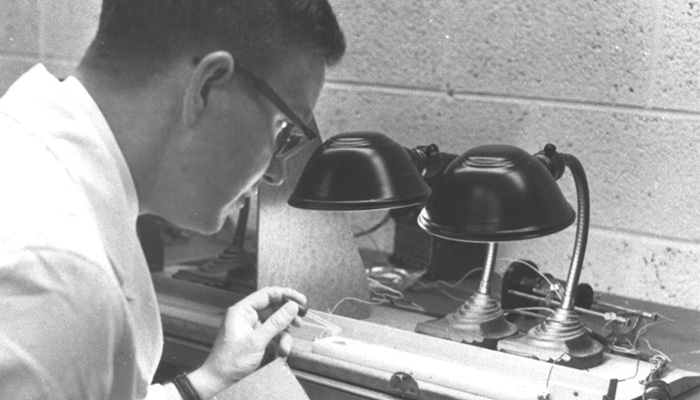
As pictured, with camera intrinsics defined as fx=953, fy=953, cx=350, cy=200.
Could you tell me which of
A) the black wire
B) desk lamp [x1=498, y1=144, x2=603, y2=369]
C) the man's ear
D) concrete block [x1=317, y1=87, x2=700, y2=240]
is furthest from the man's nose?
the black wire

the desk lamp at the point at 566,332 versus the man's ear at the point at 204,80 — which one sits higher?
the man's ear at the point at 204,80

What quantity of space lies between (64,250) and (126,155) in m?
0.21

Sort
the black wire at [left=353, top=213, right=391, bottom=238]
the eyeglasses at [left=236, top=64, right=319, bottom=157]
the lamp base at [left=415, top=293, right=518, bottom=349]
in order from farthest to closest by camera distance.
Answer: the black wire at [left=353, top=213, right=391, bottom=238] → the lamp base at [left=415, top=293, right=518, bottom=349] → the eyeglasses at [left=236, top=64, right=319, bottom=157]

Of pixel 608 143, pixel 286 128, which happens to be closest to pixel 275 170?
pixel 286 128

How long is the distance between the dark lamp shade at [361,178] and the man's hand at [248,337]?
0.16 metres

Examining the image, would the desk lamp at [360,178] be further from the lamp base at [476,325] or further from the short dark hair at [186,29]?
the short dark hair at [186,29]

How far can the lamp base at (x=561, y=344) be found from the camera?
1479 millimetres

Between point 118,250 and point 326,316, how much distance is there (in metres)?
0.67

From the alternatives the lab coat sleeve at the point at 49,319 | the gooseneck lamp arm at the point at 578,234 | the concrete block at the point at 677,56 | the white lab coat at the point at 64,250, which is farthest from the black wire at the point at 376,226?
the lab coat sleeve at the point at 49,319

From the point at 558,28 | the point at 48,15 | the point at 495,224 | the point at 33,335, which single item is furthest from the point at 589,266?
the point at 33,335

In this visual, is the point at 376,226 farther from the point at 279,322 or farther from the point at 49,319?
the point at 49,319

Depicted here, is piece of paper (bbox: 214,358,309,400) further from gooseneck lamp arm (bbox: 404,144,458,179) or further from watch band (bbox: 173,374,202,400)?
gooseneck lamp arm (bbox: 404,144,458,179)

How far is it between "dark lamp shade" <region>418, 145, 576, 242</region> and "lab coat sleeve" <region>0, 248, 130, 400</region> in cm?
55

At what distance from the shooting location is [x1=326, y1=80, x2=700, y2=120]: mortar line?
1.95 metres
